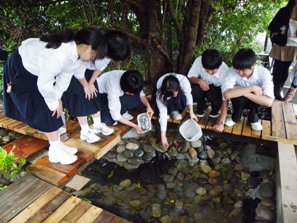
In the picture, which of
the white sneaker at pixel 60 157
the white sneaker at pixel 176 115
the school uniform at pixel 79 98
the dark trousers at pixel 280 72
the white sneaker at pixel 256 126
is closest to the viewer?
the white sneaker at pixel 60 157

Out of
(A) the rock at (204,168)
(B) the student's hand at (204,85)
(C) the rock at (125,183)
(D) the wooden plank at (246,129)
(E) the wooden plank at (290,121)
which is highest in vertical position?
(B) the student's hand at (204,85)

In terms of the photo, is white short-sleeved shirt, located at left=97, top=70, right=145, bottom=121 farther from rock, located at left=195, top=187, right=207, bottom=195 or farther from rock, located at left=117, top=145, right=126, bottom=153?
rock, located at left=195, top=187, right=207, bottom=195

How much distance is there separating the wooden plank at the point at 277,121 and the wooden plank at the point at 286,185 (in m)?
0.16

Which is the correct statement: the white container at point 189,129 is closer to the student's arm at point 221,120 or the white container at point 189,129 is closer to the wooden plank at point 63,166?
the student's arm at point 221,120

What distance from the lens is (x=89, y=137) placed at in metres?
3.03

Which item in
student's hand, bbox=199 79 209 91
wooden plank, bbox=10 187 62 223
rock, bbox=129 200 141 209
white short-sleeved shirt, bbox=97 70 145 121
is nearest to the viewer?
wooden plank, bbox=10 187 62 223

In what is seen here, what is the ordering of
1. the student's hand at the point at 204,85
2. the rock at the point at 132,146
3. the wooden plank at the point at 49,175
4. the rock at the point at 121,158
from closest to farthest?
the wooden plank at the point at 49,175
the student's hand at the point at 204,85
the rock at the point at 121,158
the rock at the point at 132,146

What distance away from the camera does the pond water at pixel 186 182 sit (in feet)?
9.95

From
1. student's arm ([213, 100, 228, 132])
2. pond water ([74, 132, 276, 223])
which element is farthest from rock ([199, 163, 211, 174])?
student's arm ([213, 100, 228, 132])

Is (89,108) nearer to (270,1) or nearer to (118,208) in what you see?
(118,208)

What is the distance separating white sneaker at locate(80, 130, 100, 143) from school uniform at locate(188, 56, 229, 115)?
162 centimetres

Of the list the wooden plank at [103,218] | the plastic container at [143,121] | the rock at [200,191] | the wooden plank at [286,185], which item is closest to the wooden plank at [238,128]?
the wooden plank at [286,185]

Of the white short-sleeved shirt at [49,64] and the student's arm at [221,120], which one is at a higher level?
the white short-sleeved shirt at [49,64]

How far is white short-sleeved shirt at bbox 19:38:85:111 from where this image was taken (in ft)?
6.16
